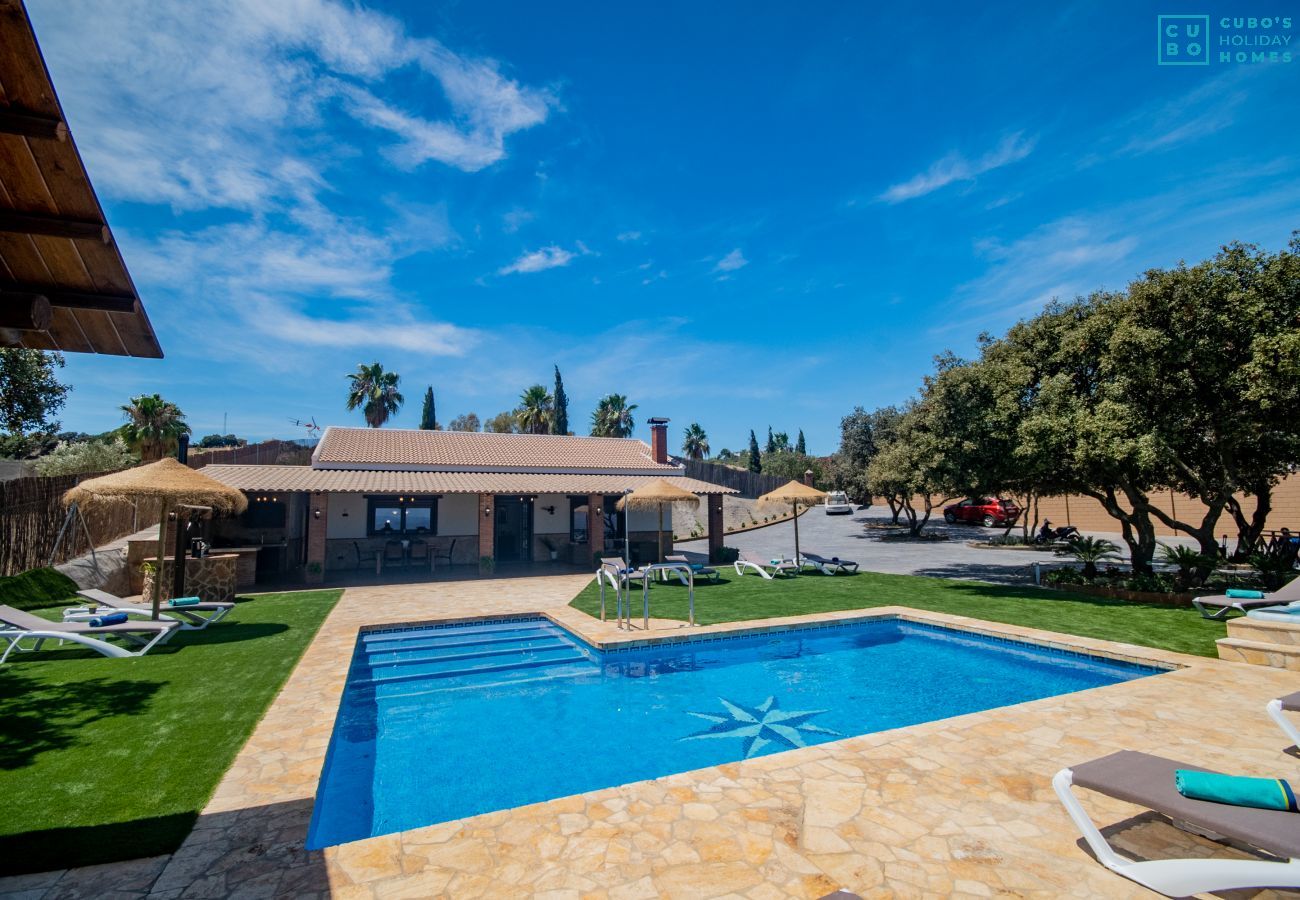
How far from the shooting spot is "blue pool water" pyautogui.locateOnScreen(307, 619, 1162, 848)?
19.8ft

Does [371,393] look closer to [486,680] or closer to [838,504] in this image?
[838,504]

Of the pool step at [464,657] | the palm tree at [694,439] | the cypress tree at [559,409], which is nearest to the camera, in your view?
the pool step at [464,657]

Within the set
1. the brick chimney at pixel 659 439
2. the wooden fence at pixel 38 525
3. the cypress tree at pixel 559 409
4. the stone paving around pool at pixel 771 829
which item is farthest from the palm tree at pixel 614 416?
the stone paving around pool at pixel 771 829

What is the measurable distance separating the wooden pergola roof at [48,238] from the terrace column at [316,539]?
14.7 meters

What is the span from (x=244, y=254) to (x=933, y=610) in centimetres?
1731

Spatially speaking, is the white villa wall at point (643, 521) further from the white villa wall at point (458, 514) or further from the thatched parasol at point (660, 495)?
the thatched parasol at point (660, 495)

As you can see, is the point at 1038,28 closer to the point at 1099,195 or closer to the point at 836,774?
the point at 1099,195

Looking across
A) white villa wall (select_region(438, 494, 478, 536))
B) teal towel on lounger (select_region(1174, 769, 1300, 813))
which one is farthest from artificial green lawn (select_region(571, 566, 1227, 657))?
white villa wall (select_region(438, 494, 478, 536))

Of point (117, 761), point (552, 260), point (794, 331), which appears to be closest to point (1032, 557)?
point (794, 331)

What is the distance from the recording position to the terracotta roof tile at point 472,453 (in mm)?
22125

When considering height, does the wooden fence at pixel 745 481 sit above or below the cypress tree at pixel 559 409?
below

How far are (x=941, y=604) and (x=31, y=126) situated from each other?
49.4ft

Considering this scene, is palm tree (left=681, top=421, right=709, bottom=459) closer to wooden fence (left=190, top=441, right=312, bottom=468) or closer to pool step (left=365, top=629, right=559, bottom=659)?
wooden fence (left=190, top=441, right=312, bottom=468)

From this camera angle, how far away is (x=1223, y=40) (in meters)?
10.1
